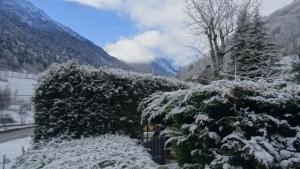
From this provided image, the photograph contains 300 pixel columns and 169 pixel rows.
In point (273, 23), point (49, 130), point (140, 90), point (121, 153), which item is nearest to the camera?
point (121, 153)

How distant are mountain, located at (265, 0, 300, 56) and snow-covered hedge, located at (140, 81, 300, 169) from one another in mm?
32588

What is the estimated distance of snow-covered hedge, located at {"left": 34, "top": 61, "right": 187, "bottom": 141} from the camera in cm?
903

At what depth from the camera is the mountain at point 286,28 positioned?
37481mm

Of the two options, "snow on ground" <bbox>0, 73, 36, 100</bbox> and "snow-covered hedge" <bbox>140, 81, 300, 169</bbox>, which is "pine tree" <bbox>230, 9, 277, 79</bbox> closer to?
"snow-covered hedge" <bbox>140, 81, 300, 169</bbox>

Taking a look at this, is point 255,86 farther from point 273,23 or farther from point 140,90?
point 273,23

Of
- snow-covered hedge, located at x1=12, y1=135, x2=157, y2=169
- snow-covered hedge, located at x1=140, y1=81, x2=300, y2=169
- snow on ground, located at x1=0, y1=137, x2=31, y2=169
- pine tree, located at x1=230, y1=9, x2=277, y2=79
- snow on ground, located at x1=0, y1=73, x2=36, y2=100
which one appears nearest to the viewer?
snow-covered hedge, located at x1=140, y1=81, x2=300, y2=169

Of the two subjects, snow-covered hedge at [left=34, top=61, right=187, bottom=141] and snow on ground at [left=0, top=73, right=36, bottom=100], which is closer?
snow-covered hedge at [left=34, top=61, right=187, bottom=141]

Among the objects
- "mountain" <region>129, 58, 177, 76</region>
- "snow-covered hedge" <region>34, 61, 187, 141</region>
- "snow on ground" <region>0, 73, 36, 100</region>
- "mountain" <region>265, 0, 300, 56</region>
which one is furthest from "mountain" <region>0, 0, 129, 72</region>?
"snow-covered hedge" <region>34, 61, 187, 141</region>

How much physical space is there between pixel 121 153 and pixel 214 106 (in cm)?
223

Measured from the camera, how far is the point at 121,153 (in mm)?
5457

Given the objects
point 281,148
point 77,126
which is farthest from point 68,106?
point 281,148

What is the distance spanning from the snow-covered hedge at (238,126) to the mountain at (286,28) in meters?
32.6

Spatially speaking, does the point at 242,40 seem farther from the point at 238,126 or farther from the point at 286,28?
the point at 286,28

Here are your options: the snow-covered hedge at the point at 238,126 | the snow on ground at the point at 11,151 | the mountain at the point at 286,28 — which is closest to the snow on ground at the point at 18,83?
the mountain at the point at 286,28
